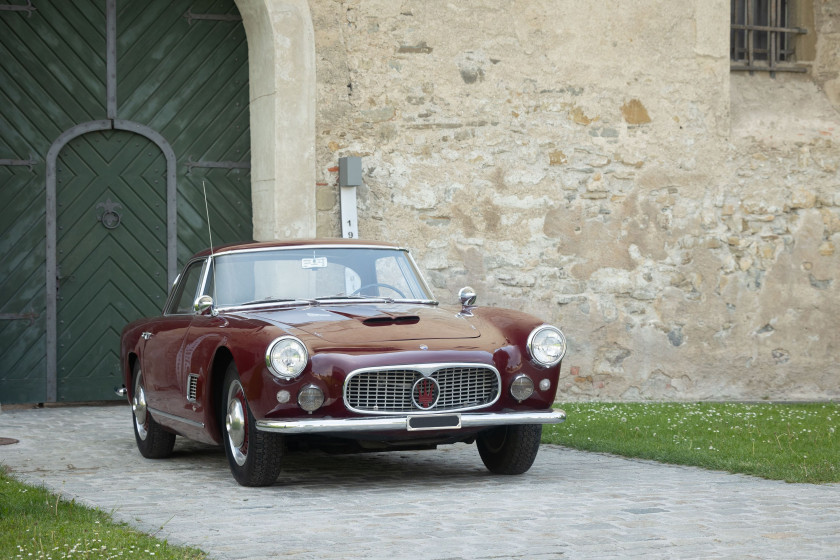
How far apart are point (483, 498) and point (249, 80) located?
274 inches

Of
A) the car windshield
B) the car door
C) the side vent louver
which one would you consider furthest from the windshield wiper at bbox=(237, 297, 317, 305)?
the side vent louver

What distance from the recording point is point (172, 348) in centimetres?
704

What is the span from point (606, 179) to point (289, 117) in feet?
10.3

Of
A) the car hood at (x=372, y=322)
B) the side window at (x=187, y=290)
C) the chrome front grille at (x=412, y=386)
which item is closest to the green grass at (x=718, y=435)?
the chrome front grille at (x=412, y=386)

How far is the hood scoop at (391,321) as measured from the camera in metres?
6.23

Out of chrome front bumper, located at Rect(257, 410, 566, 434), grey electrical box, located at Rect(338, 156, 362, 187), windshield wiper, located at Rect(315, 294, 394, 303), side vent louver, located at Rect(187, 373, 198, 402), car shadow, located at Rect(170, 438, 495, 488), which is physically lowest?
car shadow, located at Rect(170, 438, 495, 488)

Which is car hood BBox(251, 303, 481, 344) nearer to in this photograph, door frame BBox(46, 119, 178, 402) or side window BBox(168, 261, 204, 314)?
side window BBox(168, 261, 204, 314)

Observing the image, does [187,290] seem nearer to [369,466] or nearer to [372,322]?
[369,466]

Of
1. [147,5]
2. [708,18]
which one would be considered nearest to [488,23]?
[708,18]

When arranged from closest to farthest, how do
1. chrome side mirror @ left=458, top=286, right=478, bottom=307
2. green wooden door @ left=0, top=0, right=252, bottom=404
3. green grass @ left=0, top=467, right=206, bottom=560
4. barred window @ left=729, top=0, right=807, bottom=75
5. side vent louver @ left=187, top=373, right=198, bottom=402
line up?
green grass @ left=0, top=467, right=206, bottom=560
side vent louver @ left=187, top=373, right=198, bottom=402
chrome side mirror @ left=458, top=286, right=478, bottom=307
green wooden door @ left=0, top=0, right=252, bottom=404
barred window @ left=729, top=0, right=807, bottom=75

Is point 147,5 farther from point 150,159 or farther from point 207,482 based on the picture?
point 207,482

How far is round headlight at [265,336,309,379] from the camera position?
19.0 ft

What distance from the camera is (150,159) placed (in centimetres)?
1145

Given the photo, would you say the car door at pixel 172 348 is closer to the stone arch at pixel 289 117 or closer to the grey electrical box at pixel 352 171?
the stone arch at pixel 289 117
